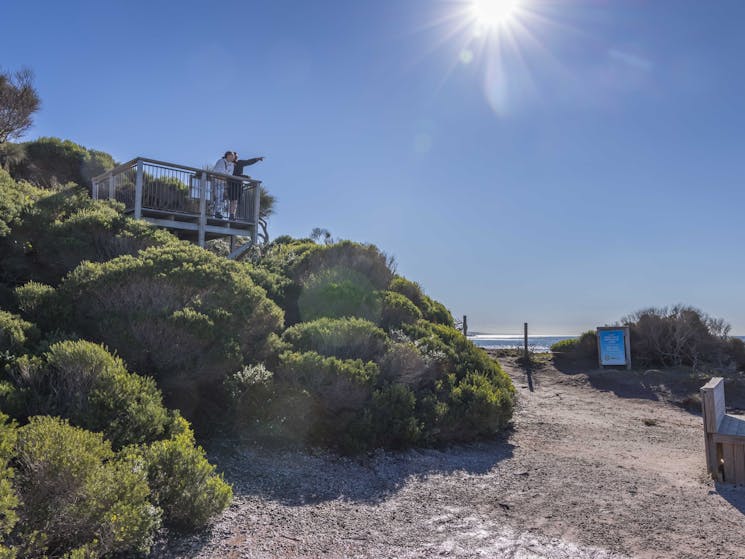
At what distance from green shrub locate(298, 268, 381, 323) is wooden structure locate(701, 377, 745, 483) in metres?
4.27

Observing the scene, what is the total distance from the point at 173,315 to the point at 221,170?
7.15 metres

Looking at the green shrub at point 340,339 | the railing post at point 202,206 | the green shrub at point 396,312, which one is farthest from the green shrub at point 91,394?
the railing post at point 202,206

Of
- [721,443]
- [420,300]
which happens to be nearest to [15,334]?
[420,300]

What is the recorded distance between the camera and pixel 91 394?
376 cm

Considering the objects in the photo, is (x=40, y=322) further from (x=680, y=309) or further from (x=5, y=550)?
(x=680, y=309)

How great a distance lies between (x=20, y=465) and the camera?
9.59ft

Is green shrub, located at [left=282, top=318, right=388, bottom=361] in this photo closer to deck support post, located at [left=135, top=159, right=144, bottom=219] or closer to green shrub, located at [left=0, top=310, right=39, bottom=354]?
green shrub, located at [left=0, top=310, right=39, bottom=354]

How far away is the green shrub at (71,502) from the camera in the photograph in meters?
2.69

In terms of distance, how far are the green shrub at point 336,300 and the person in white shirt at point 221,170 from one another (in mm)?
3970

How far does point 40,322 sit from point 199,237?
19.4 ft

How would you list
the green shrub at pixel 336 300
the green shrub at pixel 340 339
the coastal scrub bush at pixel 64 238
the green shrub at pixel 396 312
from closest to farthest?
the green shrub at pixel 340 339, the coastal scrub bush at pixel 64 238, the green shrub at pixel 336 300, the green shrub at pixel 396 312

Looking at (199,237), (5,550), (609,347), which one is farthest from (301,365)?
(609,347)

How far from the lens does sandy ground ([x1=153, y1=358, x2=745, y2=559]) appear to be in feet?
11.5

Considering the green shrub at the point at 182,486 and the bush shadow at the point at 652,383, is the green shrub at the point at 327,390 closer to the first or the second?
the green shrub at the point at 182,486
